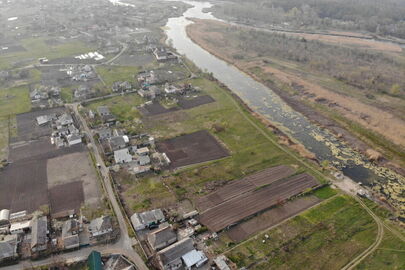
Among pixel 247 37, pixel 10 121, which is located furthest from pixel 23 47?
pixel 247 37

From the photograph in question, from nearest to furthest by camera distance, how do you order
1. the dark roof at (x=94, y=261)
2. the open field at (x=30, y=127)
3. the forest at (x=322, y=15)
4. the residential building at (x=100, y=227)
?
the dark roof at (x=94, y=261) < the residential building at (x=100, y=227) < the open field at (x=30, y=127) < the forest at (x=322, y=15)

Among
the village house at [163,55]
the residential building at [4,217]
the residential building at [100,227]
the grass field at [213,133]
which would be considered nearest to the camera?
the residential building at [100,227]

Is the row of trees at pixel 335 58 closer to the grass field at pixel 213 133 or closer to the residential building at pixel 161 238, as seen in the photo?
the grass field at pixel 213 133

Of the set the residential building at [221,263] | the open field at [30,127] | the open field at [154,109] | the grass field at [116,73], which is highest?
the grass field at [116,73]

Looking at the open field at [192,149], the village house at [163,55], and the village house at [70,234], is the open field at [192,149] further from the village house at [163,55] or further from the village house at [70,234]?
the village house at [163,55]

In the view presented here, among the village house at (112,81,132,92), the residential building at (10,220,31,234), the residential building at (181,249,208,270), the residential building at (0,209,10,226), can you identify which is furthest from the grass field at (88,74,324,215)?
the residential building at (0,209,10,226)

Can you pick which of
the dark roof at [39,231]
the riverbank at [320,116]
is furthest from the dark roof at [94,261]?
the riverbank at [320,116]

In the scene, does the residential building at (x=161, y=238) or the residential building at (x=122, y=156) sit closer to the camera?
the residential building at (x=161, y=238)

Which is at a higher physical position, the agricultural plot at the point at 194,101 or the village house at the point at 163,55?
the village house at the point at 163,55

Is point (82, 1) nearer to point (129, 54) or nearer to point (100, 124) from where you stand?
point (129, 54)
